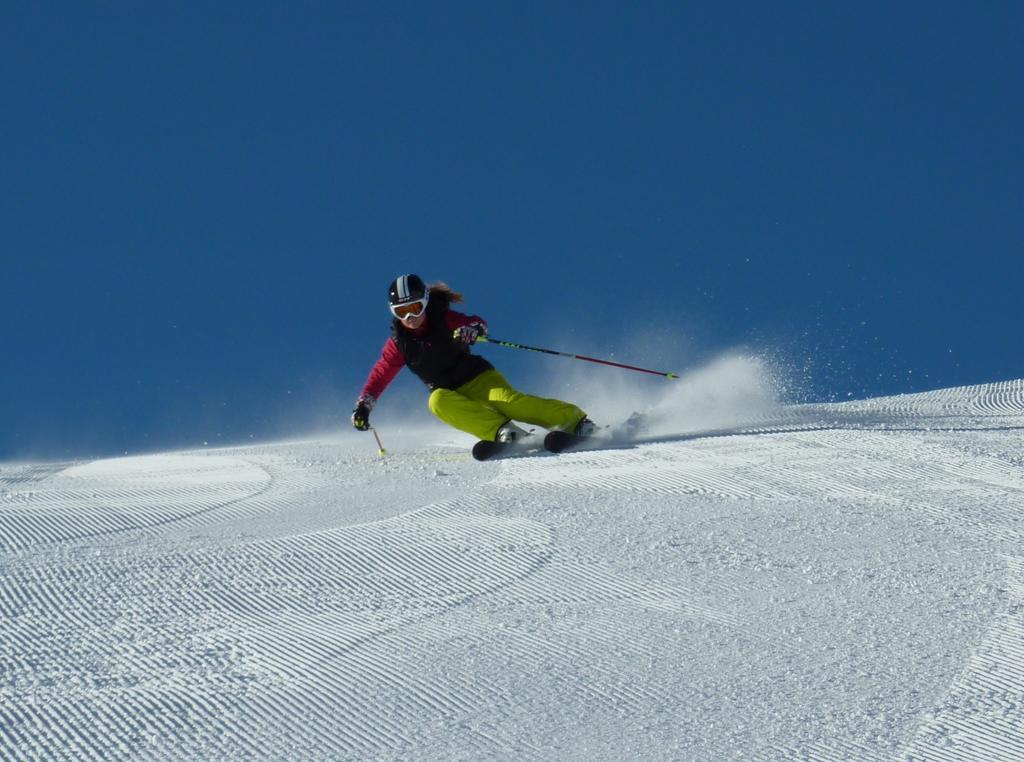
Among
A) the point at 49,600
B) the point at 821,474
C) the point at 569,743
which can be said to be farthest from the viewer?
the point at 821,474

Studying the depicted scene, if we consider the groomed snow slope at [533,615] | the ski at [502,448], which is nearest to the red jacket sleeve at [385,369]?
the ski at [502,448]

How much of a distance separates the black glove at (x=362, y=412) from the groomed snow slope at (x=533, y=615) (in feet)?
6.15

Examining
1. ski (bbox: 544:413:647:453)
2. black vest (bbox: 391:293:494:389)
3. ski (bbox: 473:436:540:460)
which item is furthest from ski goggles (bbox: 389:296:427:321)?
ski (bbox: 544:413:647:453)

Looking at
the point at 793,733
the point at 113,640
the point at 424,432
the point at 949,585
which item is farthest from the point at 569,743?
the point at 424,432

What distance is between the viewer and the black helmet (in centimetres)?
794

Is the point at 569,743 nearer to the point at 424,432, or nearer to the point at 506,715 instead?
the point at 506,715

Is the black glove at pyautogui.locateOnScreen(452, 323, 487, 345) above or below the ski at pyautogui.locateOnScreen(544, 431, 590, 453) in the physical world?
above

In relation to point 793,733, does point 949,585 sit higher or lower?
higher

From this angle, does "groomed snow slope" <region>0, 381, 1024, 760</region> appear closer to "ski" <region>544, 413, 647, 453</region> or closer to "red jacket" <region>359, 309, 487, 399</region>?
"ski" <region>544, 413, 647, 453</region>

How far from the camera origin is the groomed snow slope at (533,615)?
272cm

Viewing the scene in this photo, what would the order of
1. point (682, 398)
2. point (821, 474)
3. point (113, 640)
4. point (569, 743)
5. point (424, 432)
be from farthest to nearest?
point (424, 432) < point (682, 398) < point (821, 474) < point (113, 640) < point (569, 743)

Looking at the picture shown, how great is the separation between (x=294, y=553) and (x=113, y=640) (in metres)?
1.07

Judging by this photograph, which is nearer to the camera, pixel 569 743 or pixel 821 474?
pixel 569 743

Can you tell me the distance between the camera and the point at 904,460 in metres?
6.24
